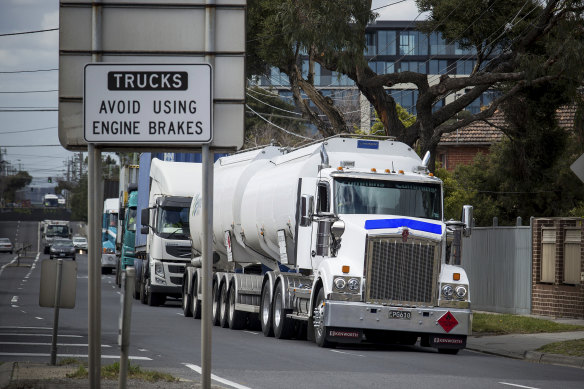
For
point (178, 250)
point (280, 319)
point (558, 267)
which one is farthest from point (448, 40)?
point (280, 319)

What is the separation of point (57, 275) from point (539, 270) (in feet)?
54.3

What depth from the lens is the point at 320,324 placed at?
64.1 ft

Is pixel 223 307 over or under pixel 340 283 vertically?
under

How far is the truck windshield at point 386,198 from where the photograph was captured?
20016mm

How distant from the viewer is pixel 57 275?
14141 mm

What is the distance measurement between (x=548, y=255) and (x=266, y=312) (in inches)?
328

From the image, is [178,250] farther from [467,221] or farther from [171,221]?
[467,221]

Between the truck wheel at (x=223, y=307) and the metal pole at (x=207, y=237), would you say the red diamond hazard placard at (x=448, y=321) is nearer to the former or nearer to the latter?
the truck wheel at (x=223, y=307)

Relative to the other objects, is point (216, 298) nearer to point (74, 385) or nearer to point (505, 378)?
point (505, 378)

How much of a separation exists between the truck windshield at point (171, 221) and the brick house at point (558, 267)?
1105 cm

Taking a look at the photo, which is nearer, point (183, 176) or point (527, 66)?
point (527, 66)

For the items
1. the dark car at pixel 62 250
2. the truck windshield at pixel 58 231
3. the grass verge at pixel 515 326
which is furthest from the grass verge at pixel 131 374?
the truck windshield at pixel 58 231

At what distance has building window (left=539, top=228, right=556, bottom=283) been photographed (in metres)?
27.1

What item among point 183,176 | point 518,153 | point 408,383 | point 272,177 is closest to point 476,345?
point 272,177
